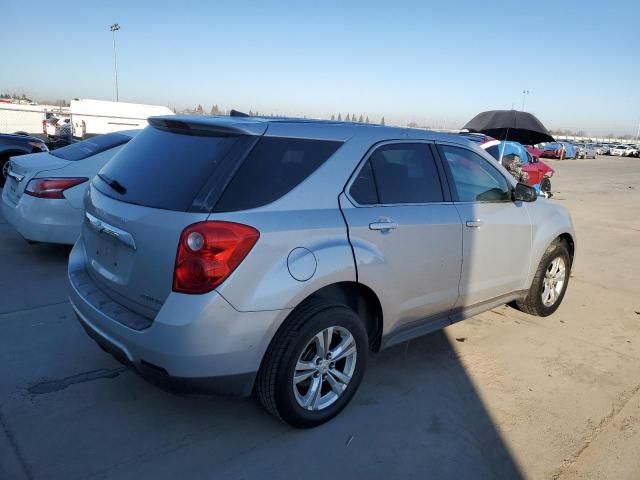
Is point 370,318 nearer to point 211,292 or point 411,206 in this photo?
point 411,206

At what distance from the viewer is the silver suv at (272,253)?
2486mm

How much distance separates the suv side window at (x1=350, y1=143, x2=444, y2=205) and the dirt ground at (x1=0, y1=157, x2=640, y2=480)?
4.33 ft

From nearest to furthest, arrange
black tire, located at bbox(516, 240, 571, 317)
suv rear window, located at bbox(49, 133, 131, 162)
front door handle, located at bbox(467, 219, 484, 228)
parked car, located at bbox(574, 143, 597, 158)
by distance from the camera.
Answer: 1. front door handle, located at bbox(467, 219, 484, 228)
2. black tire, located at bbox(516, 240, 571, 317)
3. suv rear window, located at bbox(49, 133, 131, 162)
4. parked car, located at bbox(574, 143, 597, 158)

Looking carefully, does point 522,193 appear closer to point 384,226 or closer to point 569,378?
point 569,378

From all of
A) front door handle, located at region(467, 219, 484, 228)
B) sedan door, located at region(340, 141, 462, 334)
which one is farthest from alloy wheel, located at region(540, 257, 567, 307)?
sedan door, located at region(340, 141, 462, 334)

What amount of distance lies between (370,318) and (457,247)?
33.0 inches

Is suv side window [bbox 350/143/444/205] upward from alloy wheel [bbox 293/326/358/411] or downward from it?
upward

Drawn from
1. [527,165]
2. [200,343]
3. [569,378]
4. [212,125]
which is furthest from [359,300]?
[527,165]

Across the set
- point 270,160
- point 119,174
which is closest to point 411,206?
point 270,160

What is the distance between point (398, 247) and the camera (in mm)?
3176

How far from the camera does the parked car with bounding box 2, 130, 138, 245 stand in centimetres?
548

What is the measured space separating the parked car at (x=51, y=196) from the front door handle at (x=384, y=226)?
144 inches

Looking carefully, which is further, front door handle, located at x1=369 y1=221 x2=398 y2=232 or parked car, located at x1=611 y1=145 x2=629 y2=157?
parked car, located at x1=611 y1=145 x2=629 y2=157

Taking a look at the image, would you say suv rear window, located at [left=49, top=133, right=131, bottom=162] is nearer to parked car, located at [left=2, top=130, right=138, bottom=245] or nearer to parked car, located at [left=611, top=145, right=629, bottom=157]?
parked car, located at [left=2, top=130, right=138, bottom=245]
